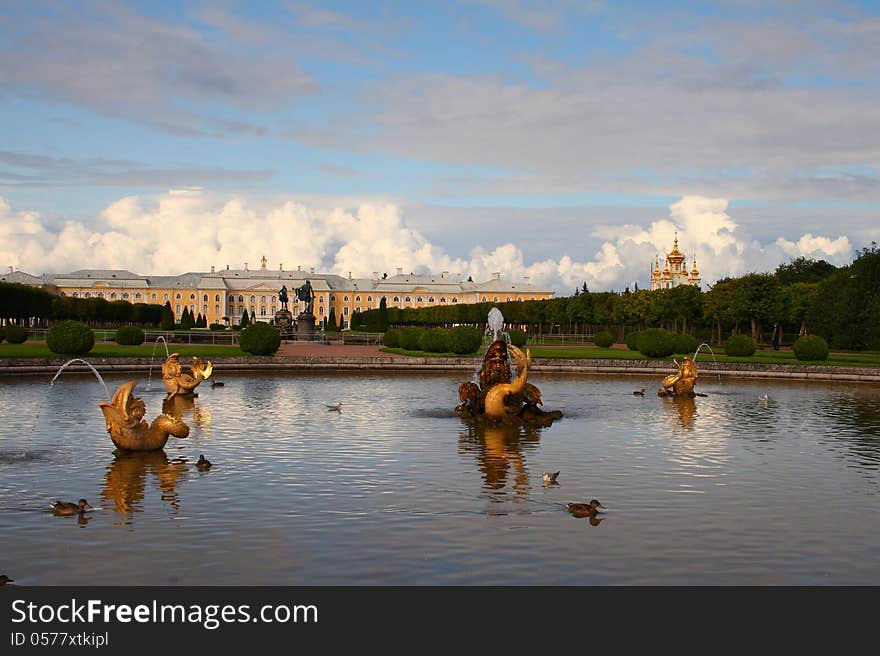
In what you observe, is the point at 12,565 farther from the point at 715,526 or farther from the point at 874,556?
the point at 874,556

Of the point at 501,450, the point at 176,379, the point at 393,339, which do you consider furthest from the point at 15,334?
the point at 501,450

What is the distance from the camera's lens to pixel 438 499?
1168 cm

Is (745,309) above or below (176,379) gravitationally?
above

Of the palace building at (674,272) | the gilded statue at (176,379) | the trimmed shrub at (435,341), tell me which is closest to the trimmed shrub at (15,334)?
the trimmed shrub at (435,341)

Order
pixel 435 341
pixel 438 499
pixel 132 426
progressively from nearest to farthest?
pixel 438 499 → pixel 132 426 → pixel 435 341

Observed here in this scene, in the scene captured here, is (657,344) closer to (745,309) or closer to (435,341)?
(435,341)

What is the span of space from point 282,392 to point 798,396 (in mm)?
13465

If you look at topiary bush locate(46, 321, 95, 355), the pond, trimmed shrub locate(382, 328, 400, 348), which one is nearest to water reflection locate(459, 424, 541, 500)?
the pond

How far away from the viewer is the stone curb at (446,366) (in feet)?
102

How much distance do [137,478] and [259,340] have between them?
76.1ft
